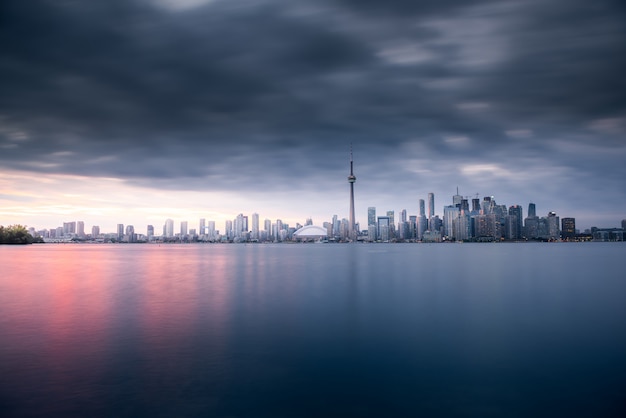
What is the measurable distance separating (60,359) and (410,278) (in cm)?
5564

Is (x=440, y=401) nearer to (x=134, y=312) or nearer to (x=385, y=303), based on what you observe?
(x=385, y=303)

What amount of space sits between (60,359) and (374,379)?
1631 centimetres

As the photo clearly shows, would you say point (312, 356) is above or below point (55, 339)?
below

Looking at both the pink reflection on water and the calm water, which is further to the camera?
the pink reflection on water

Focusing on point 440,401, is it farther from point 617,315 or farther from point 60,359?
point 617,315

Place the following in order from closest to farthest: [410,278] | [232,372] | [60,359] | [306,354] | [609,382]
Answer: [609,382] < [232,372] < [60,359] < [306,354] < [410,278]

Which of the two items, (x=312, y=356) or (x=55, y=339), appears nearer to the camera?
→ (x=312, y=356)

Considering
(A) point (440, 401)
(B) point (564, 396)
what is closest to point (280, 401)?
(A) point (440, 401)

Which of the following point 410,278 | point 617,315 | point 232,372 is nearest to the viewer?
point 232,372

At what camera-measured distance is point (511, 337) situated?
2822 cm

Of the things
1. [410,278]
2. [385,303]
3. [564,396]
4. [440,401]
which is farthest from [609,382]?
[410,278]

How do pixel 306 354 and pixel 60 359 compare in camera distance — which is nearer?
pixel 60 359

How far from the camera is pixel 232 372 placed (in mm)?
20453

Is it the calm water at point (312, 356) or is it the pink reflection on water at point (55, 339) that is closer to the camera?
the calm water at point (312, 356)
